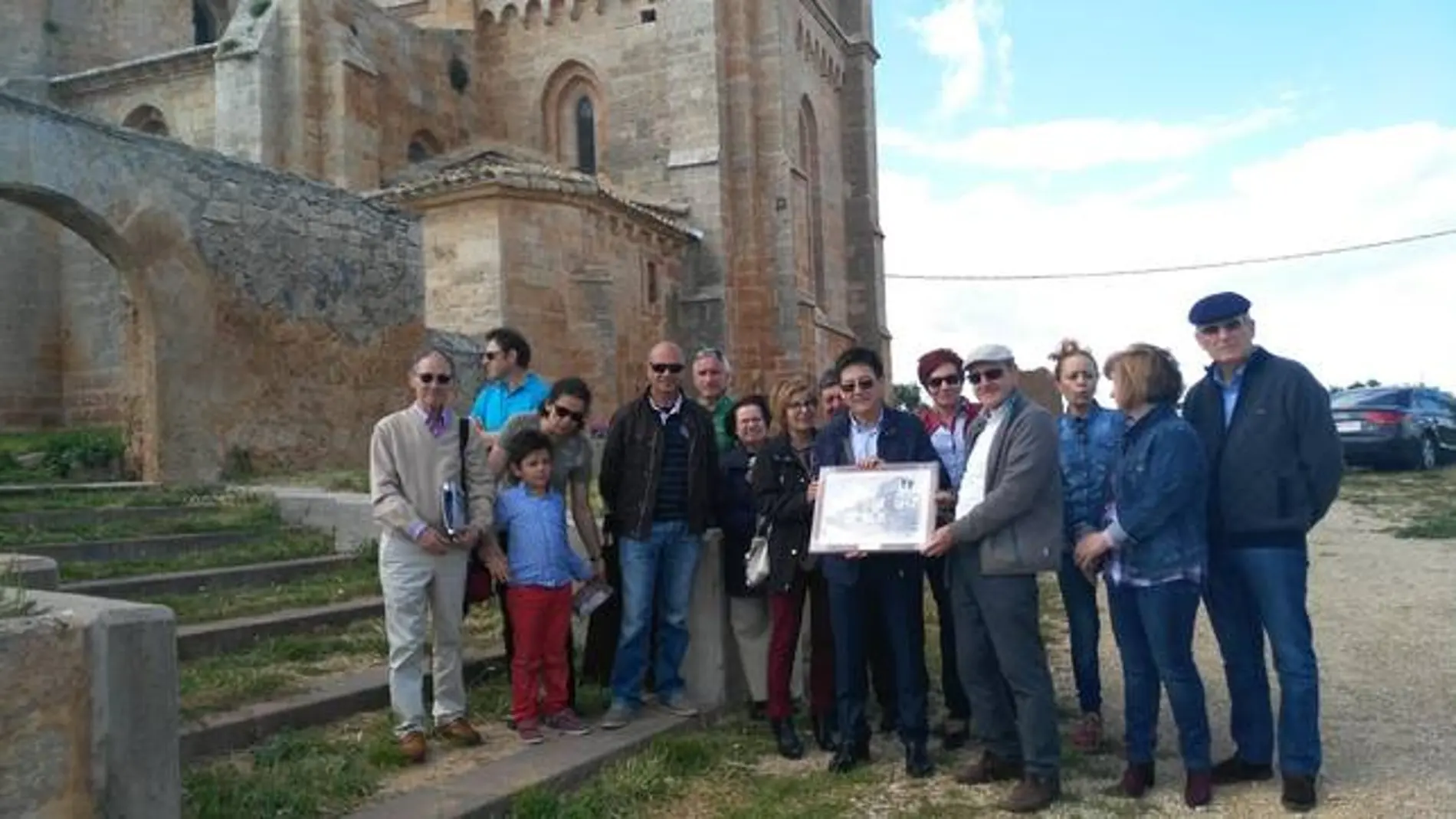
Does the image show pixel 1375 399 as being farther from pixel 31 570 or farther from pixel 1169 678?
pixel 31 570

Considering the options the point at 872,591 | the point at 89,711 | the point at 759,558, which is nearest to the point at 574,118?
the point at 759,558

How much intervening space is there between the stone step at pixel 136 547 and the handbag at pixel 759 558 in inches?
173

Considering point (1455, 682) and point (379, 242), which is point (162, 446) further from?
point (1455, 682)

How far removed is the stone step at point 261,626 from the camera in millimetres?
5648

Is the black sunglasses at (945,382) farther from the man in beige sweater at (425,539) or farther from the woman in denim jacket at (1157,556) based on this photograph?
the man in beige sweater at (425,539)

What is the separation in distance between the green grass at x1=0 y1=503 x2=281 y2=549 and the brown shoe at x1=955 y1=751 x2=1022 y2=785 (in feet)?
19.8

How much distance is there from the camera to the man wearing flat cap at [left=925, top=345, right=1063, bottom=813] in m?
4.49

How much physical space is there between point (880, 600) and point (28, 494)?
25.2ft

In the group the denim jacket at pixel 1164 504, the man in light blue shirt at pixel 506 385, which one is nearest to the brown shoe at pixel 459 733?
the man in light blue shirt at pixel 506 385

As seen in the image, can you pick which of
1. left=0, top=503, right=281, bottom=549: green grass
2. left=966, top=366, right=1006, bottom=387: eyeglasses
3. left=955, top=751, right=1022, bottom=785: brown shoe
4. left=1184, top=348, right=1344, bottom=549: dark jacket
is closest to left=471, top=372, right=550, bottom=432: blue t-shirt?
left=966, top=366, right=1006, bottom=387: eyeglasses

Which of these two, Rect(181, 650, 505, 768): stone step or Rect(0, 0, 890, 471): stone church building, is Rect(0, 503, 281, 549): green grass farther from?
Rect(181, 650, 505, 768): stone step

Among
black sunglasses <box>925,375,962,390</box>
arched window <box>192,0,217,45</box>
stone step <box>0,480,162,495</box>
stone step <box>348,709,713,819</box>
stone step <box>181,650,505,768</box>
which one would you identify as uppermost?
arched window <box>192,0,217,45</box>

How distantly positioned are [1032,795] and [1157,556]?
3.47 feet

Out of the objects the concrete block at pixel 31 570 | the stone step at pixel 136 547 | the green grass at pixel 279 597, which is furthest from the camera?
the stone step at pixel 136 547
